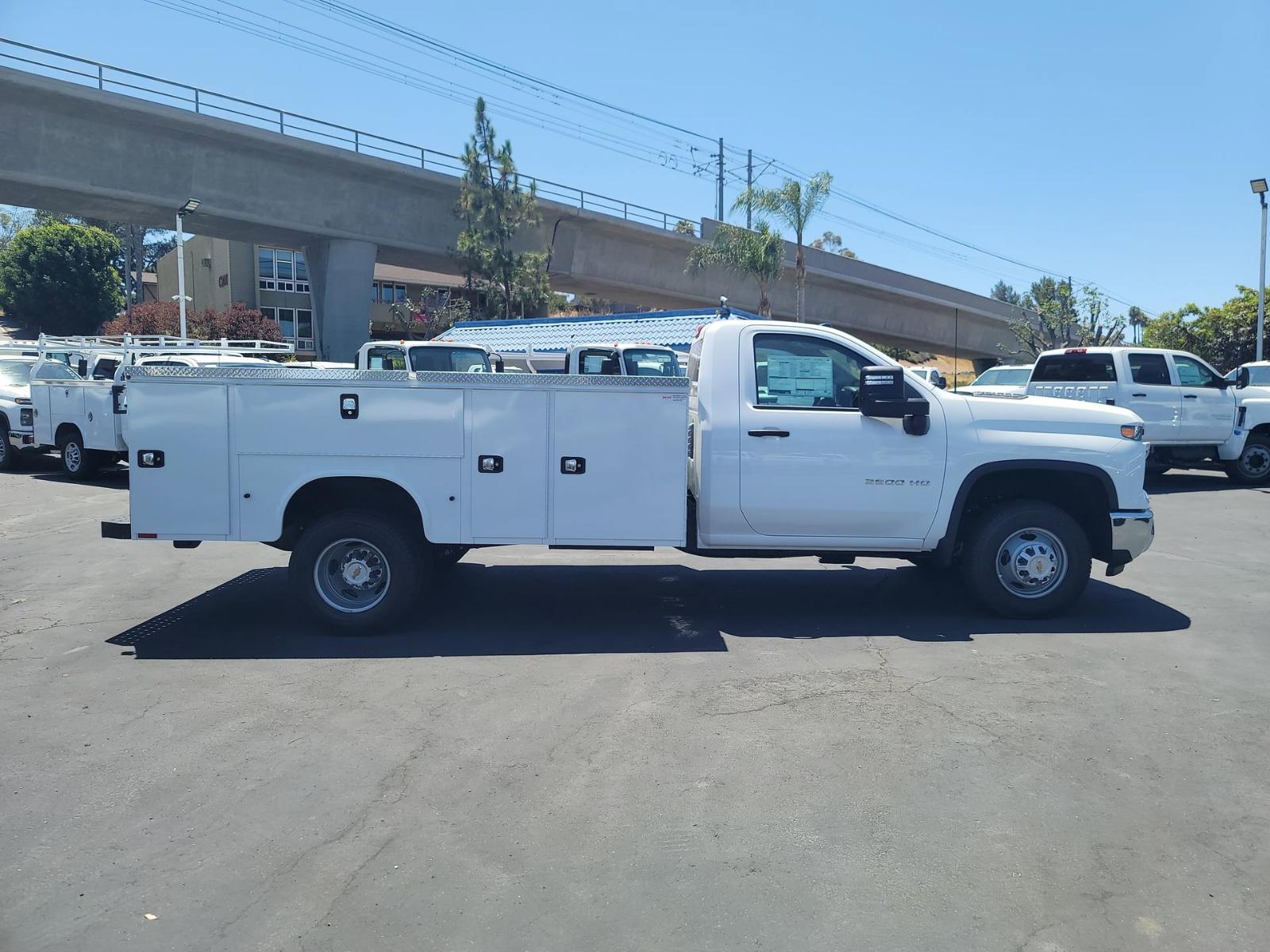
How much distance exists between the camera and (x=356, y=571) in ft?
23.0

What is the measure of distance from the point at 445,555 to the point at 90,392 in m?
10.2

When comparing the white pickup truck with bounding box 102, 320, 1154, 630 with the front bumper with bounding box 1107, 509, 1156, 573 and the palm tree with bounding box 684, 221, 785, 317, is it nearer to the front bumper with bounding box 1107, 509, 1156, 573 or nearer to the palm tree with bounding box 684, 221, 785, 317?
the front bumper with bounding box 1107, 509, 1156, 573

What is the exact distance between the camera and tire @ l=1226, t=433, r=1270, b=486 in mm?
16562

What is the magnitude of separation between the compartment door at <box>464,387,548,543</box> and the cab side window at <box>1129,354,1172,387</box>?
12.4 m

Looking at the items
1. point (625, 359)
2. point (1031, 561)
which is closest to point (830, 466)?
point (1031, 561)

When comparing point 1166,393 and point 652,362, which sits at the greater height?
point 652,362

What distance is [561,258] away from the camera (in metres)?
36.3

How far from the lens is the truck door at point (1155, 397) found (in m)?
15.3

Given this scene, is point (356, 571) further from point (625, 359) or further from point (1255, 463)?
point (1255, 463)

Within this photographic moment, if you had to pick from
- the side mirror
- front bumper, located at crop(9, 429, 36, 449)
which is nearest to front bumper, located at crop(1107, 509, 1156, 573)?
the side mirror

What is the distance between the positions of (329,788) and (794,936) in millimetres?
2311

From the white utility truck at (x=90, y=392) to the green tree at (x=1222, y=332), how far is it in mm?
34345

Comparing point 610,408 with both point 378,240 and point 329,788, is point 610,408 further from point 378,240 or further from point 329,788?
point 378,240

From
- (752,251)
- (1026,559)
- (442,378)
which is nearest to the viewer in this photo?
(442,378)
